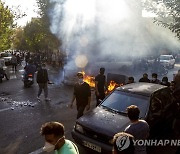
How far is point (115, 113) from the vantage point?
6566 millimetres

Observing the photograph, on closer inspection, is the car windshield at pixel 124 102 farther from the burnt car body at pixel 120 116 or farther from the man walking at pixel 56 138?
the man walking at pixel 56 138

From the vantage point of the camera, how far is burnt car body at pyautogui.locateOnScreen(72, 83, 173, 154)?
5.83m

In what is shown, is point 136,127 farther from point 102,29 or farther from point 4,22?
point 4,22

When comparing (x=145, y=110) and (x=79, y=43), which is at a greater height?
(x=79, y=43)

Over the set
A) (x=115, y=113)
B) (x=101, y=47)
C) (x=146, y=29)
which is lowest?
(x=115, y=113)

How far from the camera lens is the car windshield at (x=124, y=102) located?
6.67 m

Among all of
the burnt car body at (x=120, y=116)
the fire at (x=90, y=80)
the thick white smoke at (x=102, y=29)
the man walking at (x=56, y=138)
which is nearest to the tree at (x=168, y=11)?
the thick white smoke at (x=102, y=29)

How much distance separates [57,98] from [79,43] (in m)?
5.39

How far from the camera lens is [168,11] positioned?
13.4 metres

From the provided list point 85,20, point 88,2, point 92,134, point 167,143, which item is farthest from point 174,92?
point 88,2

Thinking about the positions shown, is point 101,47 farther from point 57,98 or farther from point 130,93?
point 130,93

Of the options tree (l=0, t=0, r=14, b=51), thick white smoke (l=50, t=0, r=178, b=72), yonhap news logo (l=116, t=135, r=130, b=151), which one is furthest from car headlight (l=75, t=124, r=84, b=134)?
tree (l=0, t=0, r=14, b=51)

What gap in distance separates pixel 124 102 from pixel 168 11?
26.6ft

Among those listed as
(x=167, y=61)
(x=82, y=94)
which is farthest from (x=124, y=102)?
(x=167, y=61)
